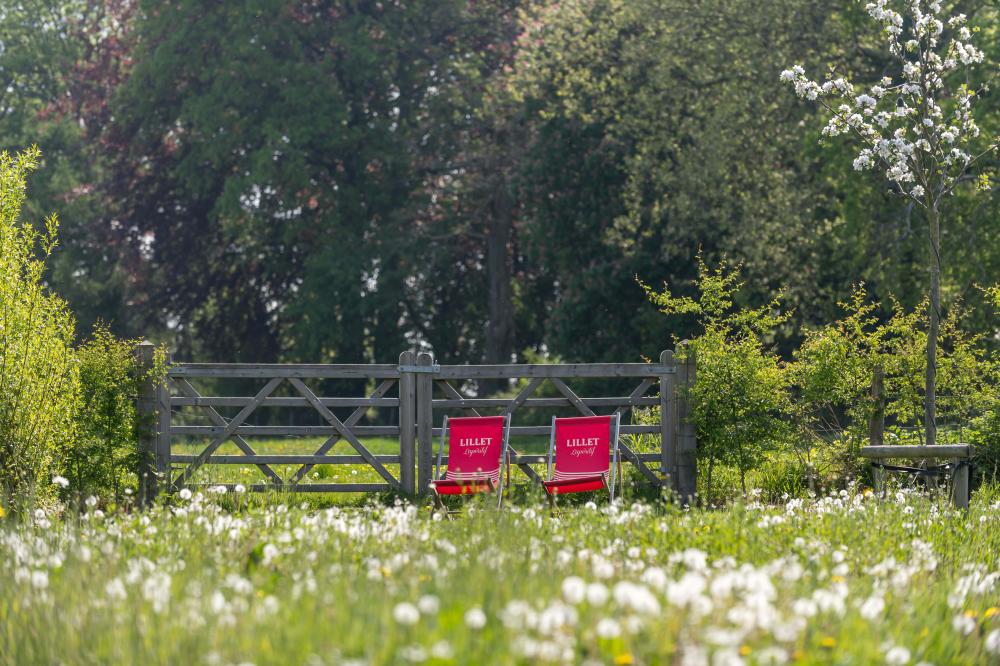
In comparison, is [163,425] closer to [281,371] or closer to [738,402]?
[281,371]

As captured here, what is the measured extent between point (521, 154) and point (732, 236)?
5989 mm

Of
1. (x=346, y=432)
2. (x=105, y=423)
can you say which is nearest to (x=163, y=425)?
(x=105, y=423)

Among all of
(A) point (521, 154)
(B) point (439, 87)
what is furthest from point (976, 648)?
(B) point (439, 87)

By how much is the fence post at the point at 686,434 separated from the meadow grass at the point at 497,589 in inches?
159

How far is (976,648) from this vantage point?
437 cm

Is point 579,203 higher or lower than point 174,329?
higher

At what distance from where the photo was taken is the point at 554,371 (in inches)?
432

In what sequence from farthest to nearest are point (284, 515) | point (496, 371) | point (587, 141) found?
point (587, 141), point (496, 371), point (284, 515)

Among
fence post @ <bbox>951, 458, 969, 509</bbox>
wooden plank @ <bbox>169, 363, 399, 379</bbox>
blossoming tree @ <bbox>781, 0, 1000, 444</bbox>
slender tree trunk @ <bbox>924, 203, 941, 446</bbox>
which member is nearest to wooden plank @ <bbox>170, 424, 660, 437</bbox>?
wooden plank @ <bbox>169, 363, 399, 379</bbox>

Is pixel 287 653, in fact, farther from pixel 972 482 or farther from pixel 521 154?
pixel 521 154

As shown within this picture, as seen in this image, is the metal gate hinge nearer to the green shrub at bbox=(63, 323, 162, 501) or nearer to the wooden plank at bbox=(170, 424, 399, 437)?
the wooden plank at bbox=(170, 424, 399, 437)

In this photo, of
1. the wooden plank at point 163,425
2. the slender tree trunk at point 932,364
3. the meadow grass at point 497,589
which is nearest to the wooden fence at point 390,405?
the wooden plank at point 163,425

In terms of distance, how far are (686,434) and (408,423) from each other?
2354 millimetres

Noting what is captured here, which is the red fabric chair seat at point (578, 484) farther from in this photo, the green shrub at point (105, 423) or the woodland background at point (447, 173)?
the woodland background at point (447, 173)
